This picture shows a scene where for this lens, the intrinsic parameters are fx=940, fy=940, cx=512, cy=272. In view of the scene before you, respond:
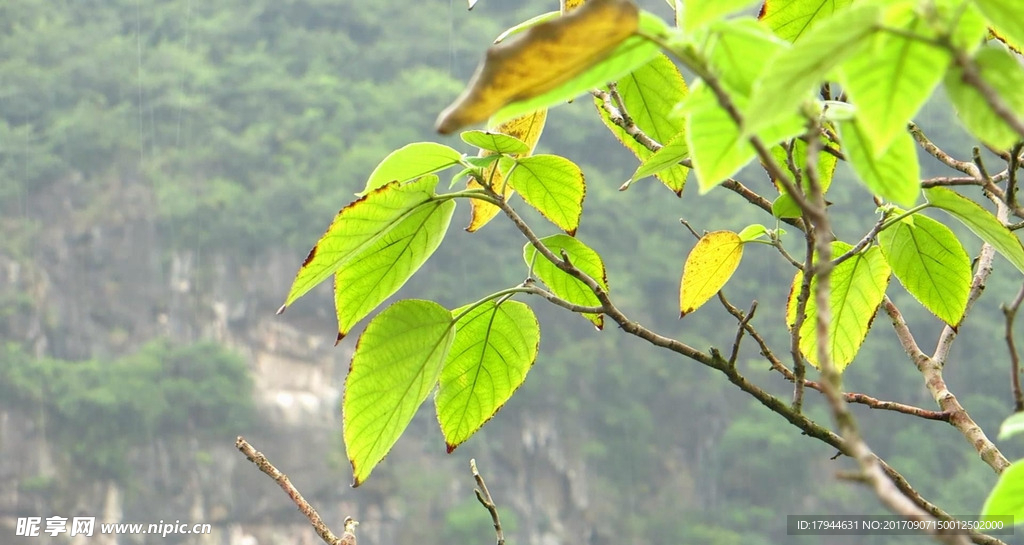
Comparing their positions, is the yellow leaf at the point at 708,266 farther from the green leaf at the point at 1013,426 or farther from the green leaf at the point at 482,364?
the green leaf at the point at 1013,426

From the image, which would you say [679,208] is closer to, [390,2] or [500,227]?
[500,227]

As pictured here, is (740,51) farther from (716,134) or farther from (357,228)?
(357,228)

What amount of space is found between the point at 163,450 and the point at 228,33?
217 inches

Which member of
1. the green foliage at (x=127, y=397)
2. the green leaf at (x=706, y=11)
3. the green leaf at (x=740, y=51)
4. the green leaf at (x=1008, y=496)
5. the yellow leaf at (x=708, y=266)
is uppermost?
the green foliage at (x=127, y=397)

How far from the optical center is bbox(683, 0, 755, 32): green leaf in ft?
0.38

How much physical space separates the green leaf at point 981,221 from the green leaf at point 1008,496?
10 centimetres

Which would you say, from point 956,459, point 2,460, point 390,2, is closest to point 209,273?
point 2,460

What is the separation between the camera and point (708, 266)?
32 cm

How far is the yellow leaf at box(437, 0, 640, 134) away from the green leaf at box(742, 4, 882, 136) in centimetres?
2

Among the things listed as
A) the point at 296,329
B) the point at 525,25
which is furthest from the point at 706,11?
the point at 296,329

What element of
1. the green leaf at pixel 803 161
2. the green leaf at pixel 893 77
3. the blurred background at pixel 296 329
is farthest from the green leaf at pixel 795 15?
the blurred background at pixel 296 329

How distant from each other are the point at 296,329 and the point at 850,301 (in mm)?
9956

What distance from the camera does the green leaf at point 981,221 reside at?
223 millimetres

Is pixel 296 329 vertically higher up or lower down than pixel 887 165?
higher up
